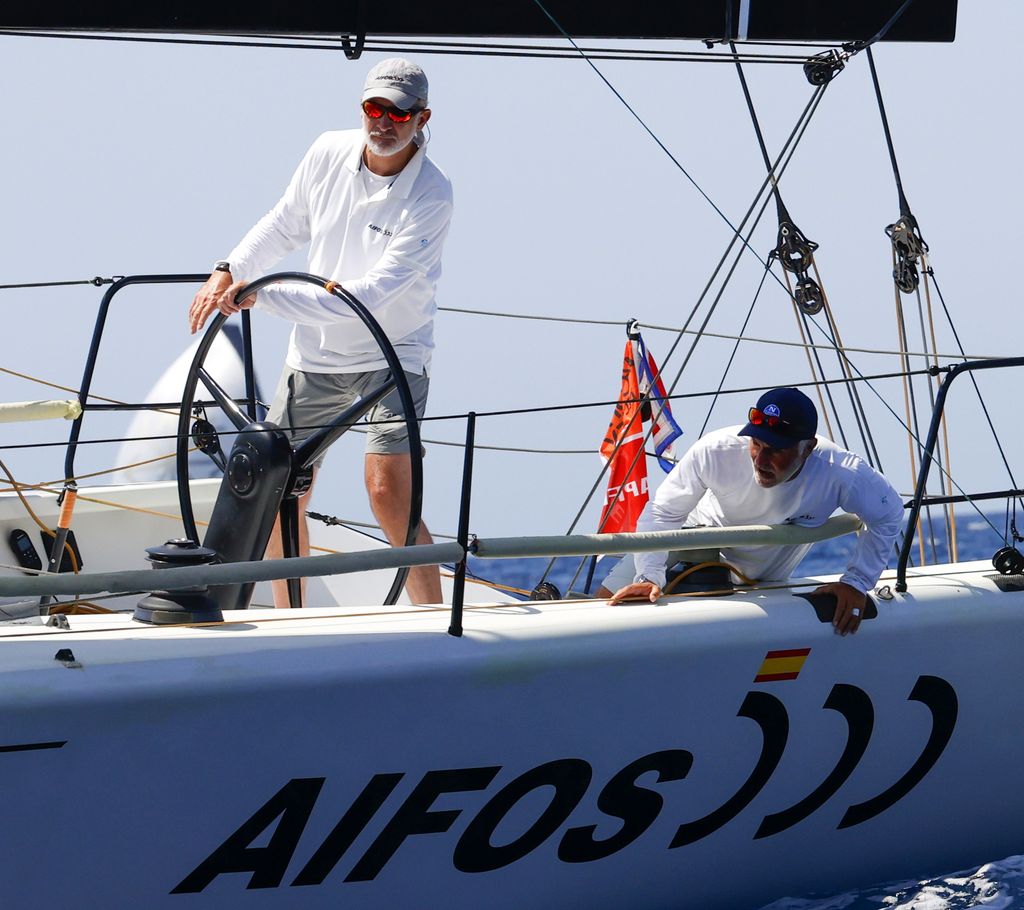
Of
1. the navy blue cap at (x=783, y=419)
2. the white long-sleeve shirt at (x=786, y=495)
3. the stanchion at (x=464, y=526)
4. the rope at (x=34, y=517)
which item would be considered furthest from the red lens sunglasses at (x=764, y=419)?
the rope at (x=34, y=517)

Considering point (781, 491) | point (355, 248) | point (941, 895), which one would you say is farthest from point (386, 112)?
point (941, 895)

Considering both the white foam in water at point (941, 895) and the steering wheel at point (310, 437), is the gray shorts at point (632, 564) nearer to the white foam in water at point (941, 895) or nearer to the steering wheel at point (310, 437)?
the steering wheel at point (310, 437)

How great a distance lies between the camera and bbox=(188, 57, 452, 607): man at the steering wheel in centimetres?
375

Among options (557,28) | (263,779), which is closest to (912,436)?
(557,28)

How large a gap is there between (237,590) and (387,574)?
200cm

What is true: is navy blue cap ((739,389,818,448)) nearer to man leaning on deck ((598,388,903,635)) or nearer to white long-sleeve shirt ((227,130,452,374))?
man leaning on deck ((598,388,903,635))

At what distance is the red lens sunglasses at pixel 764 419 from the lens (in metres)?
3.58

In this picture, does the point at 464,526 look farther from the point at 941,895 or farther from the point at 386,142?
the point at 941,895

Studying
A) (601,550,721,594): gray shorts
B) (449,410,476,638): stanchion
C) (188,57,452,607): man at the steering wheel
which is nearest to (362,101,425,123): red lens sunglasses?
(188,57,452,607): man at the steering wheel

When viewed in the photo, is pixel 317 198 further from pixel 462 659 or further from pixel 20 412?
pixel 462 659

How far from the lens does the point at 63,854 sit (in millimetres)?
3008

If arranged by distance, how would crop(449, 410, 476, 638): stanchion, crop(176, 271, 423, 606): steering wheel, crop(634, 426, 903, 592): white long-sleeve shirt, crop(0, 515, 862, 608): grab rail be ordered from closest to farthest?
crop(0, 515, 862, 608): grab rail < crop(449, 410, 476, 638): stanchion < crop(176, 271, 423, 606): steering wheel < crop(634, 426, 903, 592): white long-sleeve shirt

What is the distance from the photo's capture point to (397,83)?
372 centimetres

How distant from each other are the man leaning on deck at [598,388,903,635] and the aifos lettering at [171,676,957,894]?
32 cm
